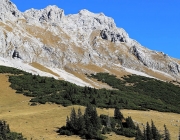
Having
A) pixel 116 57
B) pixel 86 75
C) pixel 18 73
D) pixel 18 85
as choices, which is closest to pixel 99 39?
pixel 116 57

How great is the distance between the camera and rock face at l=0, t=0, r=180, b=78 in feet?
443

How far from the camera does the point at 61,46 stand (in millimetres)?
155250

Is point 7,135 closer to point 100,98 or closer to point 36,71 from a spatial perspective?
point 100,98

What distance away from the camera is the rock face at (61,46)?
135 metres

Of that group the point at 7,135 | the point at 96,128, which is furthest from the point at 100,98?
the point at 7,135

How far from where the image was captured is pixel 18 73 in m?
95.5

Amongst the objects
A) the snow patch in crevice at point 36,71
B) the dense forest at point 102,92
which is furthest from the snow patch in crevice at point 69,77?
the dense forest at point 102,92

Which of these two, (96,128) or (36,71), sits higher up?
(36,71)

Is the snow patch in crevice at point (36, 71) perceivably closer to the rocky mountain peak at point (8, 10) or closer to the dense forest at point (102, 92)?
the dense forest at point (102, 92)

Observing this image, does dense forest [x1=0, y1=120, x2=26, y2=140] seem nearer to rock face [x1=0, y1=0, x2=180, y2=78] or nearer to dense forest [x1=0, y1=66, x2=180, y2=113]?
dense forest [x1=0, y1=66, x2=180, y2=113]

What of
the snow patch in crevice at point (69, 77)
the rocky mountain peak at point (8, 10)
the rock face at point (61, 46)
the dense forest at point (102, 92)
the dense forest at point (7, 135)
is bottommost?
the dense forest at point (7, 135)

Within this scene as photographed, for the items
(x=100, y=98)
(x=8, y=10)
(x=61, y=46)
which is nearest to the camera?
(x=100, y=98)

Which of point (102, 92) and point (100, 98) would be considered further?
point (102, 92)

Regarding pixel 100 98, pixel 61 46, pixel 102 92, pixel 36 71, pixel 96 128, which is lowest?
pixel 96 128
